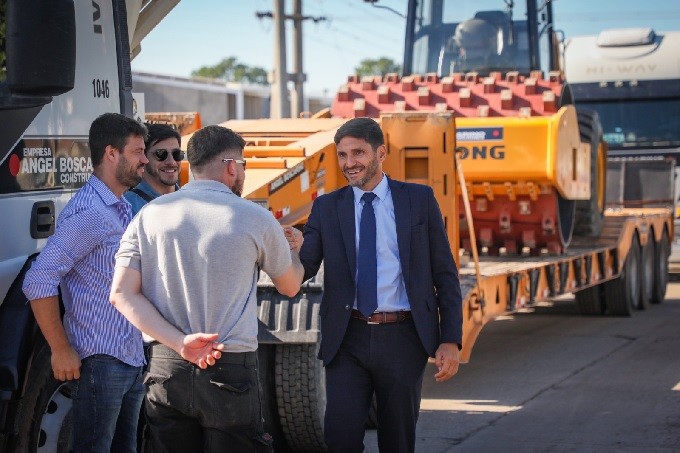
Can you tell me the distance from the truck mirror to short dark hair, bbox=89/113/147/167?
328 mm

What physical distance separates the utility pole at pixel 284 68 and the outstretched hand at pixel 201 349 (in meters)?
24.2

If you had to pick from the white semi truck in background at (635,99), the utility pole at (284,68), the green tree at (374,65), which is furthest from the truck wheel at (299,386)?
the green tree at (374,65)

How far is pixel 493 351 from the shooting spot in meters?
12.9

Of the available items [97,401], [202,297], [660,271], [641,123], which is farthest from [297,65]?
[202,297]

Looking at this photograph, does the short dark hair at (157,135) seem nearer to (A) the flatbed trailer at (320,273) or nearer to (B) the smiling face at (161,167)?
(B) the smiling face at (161,167)

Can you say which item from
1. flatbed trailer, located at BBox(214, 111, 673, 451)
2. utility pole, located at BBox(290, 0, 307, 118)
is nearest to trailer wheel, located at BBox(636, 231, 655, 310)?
flatbed trailer, located at BBox(214, 111, 673, 451)

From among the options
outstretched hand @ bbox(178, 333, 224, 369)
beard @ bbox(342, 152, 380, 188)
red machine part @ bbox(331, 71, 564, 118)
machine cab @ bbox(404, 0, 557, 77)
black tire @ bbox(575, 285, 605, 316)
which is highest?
machine cab @ bbox(404, 0, 557, 77)

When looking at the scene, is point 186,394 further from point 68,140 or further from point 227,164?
point 68,140

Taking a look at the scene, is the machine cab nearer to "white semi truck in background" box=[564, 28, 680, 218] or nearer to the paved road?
the paved road

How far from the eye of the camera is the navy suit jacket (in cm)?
548

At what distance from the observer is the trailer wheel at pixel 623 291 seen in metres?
15.7

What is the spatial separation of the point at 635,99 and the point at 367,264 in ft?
56.1

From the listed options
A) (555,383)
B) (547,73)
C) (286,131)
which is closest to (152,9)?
(286,131)

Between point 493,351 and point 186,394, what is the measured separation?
28.3 ft
